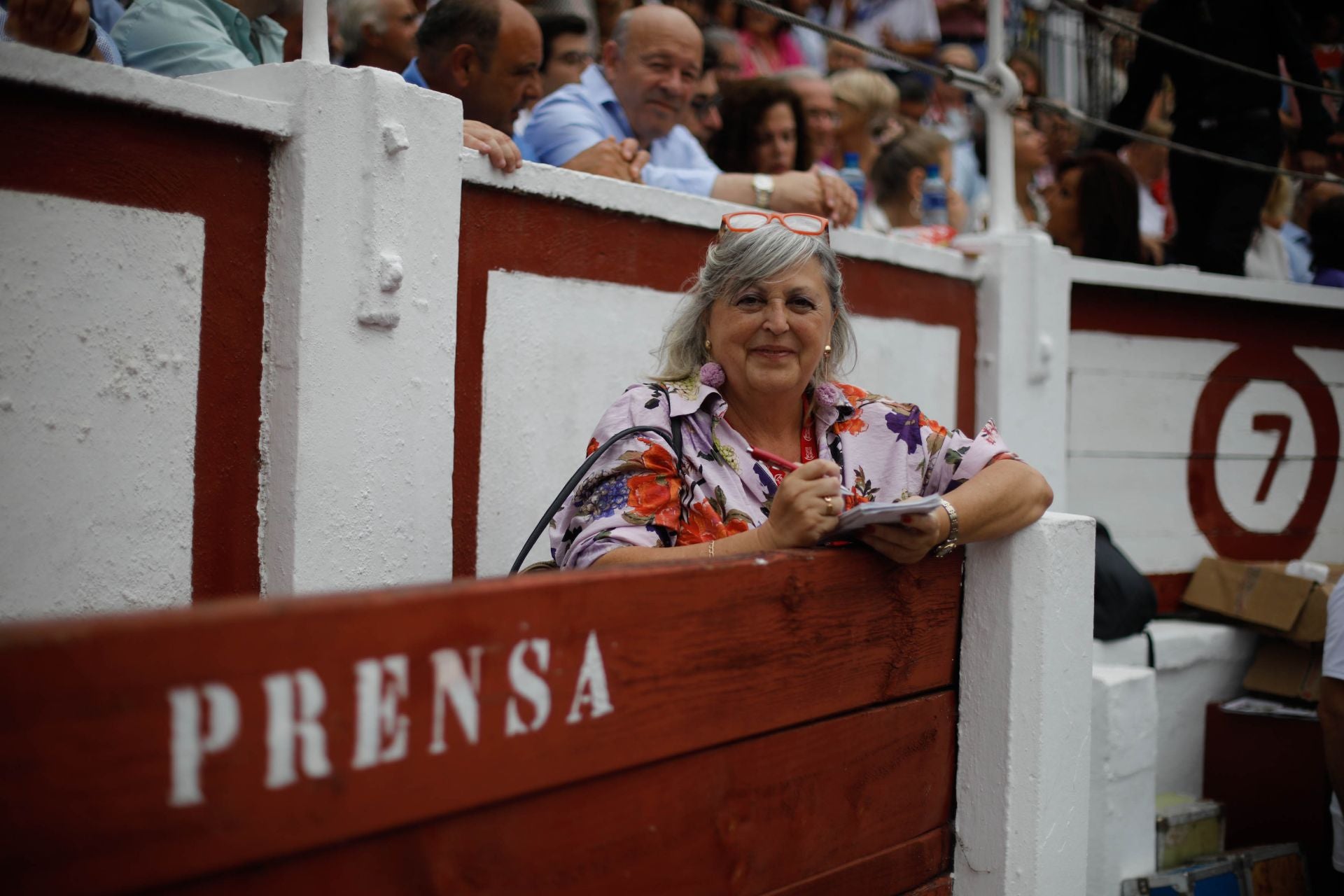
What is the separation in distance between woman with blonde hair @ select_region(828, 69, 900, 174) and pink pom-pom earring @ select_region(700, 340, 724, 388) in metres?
3.34

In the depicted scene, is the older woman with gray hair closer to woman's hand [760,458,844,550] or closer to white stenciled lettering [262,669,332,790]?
woman's hand [760,458,844,550]

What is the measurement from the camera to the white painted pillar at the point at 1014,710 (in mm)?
2195

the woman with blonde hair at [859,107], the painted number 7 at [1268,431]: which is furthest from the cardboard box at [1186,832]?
the woman with blonde hair at [859,107]

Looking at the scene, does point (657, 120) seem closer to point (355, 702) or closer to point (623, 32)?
point (623, 32)

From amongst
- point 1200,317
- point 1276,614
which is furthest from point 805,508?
point 1200,317

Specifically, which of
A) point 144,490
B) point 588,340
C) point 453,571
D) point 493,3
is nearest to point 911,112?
point 493,3

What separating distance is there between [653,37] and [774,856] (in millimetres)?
2656

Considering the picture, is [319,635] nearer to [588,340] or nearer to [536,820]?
[536,820]

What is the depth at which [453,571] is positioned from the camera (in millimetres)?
2568

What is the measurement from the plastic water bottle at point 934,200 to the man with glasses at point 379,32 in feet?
6.86

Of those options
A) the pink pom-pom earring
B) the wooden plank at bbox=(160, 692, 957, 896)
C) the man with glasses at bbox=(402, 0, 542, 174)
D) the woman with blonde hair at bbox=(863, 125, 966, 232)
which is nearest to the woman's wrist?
the wooden plank at bbox=(160, 692, 957, 896)

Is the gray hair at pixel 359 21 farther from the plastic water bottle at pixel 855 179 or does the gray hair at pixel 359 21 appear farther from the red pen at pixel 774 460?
the red pen at pixel 774 460

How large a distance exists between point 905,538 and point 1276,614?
3.14m

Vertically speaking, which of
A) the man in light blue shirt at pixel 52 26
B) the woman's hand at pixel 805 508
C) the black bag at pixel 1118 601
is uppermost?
the man in light blue shirt at pixel 52 26
